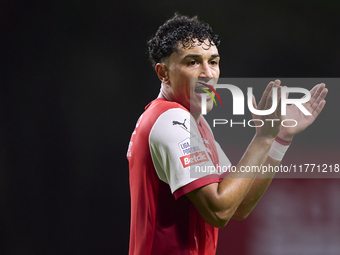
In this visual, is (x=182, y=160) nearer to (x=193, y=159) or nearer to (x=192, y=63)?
(x=193, y=159)

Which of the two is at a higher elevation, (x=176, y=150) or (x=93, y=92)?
(x=93, y=92)

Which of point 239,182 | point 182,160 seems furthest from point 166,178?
point 239,182

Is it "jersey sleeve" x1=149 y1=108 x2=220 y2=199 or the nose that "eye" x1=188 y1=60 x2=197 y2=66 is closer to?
the nose

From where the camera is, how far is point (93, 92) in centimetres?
224

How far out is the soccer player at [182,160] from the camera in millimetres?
1031

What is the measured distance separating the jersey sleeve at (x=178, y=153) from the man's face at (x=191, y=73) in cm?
12

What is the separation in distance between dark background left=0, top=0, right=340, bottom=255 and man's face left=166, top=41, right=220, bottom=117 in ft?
3.42

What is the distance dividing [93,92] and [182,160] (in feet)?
4.31

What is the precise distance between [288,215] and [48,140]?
1353mm

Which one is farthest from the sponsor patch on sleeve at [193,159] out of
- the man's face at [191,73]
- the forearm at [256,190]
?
the forearm at [256,190]

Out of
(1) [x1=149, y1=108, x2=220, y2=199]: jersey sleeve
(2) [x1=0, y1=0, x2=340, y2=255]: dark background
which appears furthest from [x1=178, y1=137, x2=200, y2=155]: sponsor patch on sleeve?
(2) [x1=0, y1=0, x2=340, y2=255]: dark background

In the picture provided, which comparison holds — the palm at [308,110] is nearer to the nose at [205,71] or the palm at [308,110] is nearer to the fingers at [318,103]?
the fingers at [318,103]

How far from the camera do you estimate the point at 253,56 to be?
2254mm

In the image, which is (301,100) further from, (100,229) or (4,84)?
(4,84)
